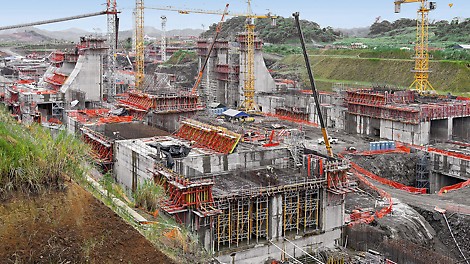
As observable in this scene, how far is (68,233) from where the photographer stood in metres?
10.9

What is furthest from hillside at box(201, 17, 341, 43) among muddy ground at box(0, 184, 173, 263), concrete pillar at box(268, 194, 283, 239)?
muddy ground at box(0, 184, 173, 263)

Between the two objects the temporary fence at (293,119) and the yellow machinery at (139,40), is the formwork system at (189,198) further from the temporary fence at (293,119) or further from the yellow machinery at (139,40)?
the yellow machinery at (139,40)

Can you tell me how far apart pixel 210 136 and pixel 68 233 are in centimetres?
2361

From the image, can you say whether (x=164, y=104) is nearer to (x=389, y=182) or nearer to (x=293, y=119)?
(x=389, y=182)

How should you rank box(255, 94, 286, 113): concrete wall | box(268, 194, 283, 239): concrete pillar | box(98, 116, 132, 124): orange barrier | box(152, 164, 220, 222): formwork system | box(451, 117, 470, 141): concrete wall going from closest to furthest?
box(152, 164, 220, 222): formwork system < box(268, 194, 283, 239): concrete pillar < box(98, 116, 132, 124): orange barrier < box(451, 117, 470, 141): concrete wall < box(255, 94, 286, 113): concrete wall

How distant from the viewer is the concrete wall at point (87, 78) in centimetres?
6000

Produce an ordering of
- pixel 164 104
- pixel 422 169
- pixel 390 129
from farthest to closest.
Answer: pixel 390 129 → pixel 422 169 → pixel 164 104

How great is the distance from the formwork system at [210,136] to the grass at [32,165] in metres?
19.1

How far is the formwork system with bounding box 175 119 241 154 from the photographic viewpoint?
32094 mm

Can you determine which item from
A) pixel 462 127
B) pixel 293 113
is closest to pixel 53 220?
pixel 462 127

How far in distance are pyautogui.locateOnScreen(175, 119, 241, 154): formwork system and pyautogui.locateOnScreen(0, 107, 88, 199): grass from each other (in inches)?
754

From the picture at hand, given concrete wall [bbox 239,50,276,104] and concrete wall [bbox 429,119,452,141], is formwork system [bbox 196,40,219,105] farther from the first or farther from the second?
concrete wall [bbox 429,119,452,141]

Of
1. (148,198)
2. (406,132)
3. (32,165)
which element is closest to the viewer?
(32,165)

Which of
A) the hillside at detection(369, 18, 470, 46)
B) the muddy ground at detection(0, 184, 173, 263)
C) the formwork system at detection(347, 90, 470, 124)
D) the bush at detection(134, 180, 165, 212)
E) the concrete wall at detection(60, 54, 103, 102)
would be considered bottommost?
the bush at detection(134, 180, 165, 212)
